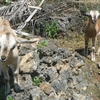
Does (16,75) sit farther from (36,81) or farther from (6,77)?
(36,81)

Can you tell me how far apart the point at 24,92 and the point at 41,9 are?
5.18 m

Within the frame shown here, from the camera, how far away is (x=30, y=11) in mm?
11711

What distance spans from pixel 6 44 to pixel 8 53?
0.71 feet

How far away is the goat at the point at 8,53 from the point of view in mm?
6527

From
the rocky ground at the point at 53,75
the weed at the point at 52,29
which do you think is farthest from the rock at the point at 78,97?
the weed at the point at 52,29

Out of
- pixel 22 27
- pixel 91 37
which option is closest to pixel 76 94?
pixel 91 37

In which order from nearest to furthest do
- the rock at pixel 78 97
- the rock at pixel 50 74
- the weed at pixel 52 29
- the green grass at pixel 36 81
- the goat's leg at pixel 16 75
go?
the rock at pixel 78 97, the goat's leg at pixel 16 75, the green grass at pixel 36 81, the rock at pixel 50 74, the weed at pixel 52 29

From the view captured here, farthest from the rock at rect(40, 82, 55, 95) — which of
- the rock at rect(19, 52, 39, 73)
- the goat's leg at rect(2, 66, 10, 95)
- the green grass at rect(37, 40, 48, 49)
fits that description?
the green grass at rect(37, 40, 48, 49)

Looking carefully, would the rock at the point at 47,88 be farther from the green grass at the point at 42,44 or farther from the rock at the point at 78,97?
the green grass at the point at 42,44

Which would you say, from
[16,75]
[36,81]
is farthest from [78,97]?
[16,75]

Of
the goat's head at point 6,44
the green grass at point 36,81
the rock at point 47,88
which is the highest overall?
the goat's head at point 6,44

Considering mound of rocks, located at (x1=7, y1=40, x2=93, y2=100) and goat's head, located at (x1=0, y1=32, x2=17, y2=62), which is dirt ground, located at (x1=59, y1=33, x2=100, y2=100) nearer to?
mound of rocks, located at (x1=7, y1=40, x2=93, y2=100)

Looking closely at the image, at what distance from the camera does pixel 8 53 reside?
6633mm

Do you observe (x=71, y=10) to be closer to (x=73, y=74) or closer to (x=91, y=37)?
(x=91, y=37)
